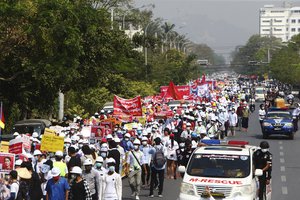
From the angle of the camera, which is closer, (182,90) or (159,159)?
(159,159)

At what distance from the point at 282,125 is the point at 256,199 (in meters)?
22.7

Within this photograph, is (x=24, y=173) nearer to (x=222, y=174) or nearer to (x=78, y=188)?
(x=78, y=188)

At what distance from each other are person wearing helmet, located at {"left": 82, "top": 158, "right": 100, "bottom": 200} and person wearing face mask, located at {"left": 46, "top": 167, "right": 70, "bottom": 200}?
135 cm

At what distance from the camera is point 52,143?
19.9 metres

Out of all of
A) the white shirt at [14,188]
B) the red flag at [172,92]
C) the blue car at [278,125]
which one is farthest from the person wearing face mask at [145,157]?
the red flag at [172,92]

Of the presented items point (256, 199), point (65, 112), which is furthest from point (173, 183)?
point (65, 112)

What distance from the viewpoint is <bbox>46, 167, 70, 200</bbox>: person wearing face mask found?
15.7m

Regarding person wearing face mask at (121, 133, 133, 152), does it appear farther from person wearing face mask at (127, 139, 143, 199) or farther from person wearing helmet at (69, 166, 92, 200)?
person wearing helmet at (69, 166, 92, 200)

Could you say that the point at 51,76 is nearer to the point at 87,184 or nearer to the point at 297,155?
the point at 297,155

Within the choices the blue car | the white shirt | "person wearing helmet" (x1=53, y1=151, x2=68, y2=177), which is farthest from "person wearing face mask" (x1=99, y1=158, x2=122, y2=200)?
the blue car

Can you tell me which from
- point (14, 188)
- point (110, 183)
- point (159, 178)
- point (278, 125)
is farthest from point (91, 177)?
point (278, 125)

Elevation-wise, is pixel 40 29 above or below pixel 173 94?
Result: above

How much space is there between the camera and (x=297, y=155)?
112 feet

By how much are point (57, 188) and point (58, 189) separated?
26mm
